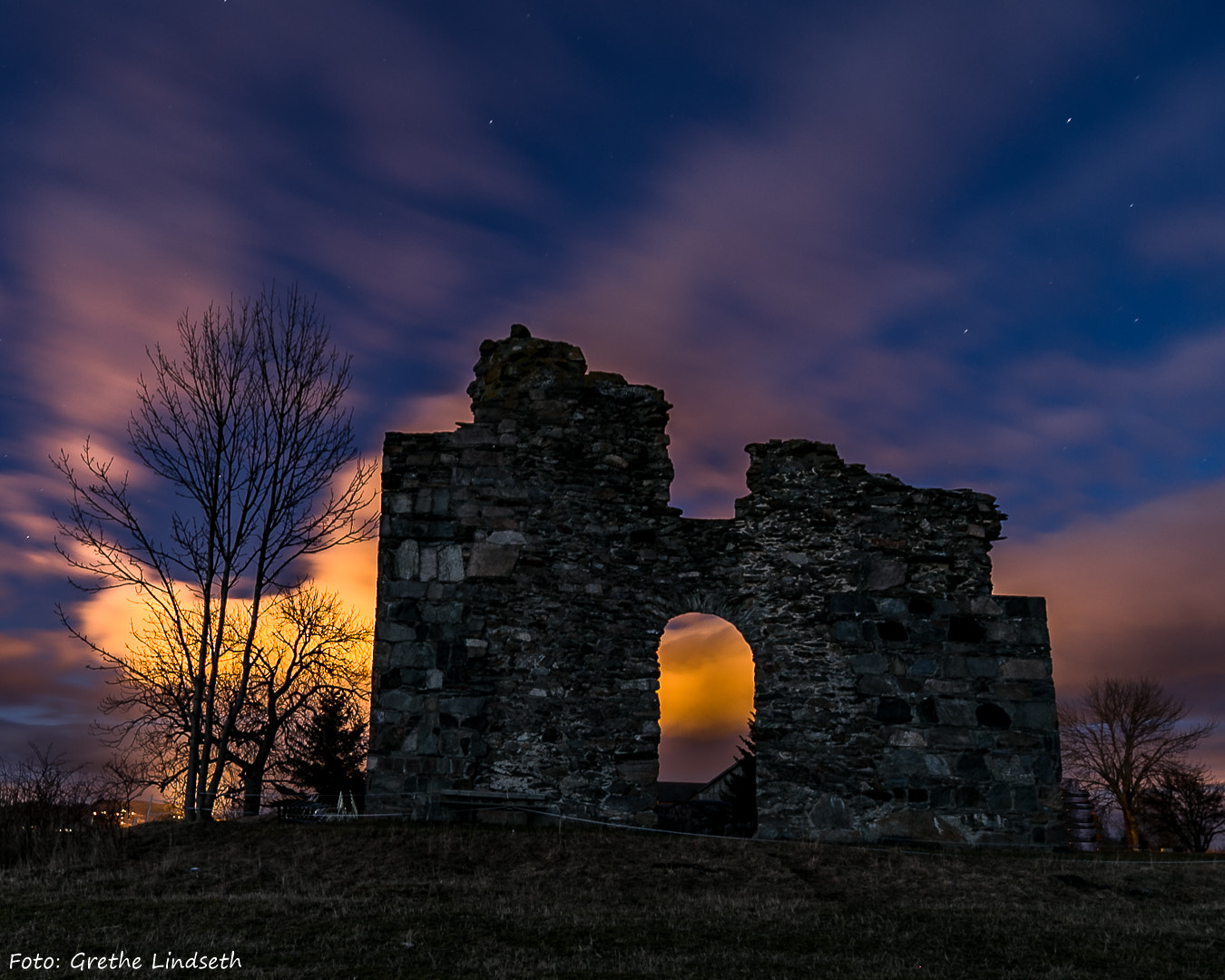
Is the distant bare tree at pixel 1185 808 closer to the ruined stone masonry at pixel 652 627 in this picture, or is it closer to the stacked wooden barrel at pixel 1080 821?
the stacked wooden barrel at pixel 1080 821

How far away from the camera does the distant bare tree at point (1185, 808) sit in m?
28.7

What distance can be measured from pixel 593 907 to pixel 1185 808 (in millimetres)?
28721

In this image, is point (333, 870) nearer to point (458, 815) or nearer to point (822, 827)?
point (458, 815)

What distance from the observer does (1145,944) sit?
23.9ft

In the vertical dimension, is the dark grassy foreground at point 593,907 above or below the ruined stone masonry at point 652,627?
below

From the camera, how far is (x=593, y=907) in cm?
780

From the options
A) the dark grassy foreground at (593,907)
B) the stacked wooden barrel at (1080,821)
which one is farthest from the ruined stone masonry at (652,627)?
the stacked wooden barrel at (1080,821)

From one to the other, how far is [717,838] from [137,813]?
7.39m

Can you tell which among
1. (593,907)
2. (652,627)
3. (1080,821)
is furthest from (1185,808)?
(593,907)

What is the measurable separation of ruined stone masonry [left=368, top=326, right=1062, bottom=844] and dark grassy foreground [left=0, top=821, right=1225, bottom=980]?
4.24ft

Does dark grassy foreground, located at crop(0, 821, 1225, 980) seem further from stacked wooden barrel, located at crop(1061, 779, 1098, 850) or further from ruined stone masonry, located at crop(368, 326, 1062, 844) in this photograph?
stacked wooden barrel, located at crop(1061, 779, 1098, 850)

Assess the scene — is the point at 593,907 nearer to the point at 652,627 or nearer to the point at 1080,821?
the point at 652,627

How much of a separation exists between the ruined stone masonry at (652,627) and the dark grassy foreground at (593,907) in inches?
50.9

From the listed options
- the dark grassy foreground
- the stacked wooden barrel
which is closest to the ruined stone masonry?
the dark grassy foreground
